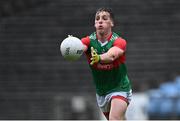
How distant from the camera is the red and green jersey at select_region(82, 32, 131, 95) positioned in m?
6.86

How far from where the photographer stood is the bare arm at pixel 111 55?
21.1 ft

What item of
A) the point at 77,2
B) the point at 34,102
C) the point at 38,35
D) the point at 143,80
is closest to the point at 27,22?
the point at 38,35

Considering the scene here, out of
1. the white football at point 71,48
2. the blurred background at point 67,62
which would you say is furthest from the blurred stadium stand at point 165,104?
the white football at point 71,48

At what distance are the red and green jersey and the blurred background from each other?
6382 millimetres

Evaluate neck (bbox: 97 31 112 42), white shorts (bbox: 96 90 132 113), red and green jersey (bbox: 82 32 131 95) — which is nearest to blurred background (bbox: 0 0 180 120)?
white shorts (bbox: 96 90 132 113)

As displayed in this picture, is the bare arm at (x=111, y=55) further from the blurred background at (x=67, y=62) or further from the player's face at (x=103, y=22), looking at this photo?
the blurred background at (x=67, y=62)

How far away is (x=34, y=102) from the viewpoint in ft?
47.5

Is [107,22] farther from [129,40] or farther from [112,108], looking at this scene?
[129,40]

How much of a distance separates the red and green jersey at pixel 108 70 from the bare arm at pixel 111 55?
125mm

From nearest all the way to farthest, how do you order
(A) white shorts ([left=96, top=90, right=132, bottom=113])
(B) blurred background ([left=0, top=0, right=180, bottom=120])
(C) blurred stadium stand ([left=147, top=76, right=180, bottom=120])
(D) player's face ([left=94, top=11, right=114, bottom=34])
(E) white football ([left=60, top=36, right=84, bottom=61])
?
1. (E) white football ([left=60, top=36, right=84, bottom=61])
2. (D) player's face ([left=94, top=11, right=114, bottom=34])
3. (A) white shorts ([left=96, top=90, right=132, bottom=113])
4. (C) blurred stadium stand ([left=147, top=76, right=180, bottom=120])
5. (B) blurred background ([left=0, top=0, right=180, bottom=120])

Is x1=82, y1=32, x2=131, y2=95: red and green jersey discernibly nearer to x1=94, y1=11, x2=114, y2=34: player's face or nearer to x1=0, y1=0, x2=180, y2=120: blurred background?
x1=94, y1=11, x2=114, y2=34: player's face

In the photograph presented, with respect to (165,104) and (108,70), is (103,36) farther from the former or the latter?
(165,104)

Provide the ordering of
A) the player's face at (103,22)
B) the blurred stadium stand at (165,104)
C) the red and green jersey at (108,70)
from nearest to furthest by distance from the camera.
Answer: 1. the player's face at (103,22)
2. the red and green jersey at (108,70)
3. the blurred stadium stand at (165,104)

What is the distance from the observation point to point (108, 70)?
22.7 ft
